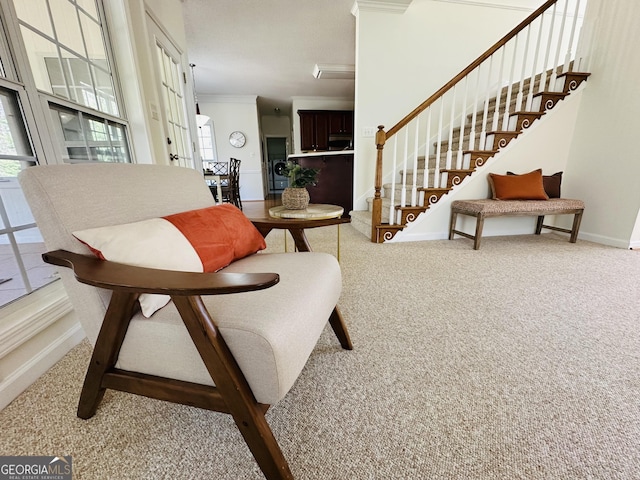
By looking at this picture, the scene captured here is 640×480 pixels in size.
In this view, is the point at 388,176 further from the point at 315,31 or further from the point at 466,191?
the point at 315,31

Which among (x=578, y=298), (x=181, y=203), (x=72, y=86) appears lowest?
(x=578, y=298)

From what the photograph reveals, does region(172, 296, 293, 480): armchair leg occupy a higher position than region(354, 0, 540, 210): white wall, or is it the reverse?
region(354, 0, 540, 210): white wall

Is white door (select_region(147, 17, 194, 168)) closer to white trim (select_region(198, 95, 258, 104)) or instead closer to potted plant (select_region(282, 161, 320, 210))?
potted plant (select_region(282, 161, 320, 210))

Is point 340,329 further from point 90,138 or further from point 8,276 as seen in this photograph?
point 90,138

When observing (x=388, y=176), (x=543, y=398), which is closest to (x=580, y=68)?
(x=388, y=176)

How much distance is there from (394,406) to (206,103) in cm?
709

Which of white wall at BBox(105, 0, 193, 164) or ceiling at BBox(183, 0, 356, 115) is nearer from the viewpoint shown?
white wall at BBox(105, 0, 193, 164)

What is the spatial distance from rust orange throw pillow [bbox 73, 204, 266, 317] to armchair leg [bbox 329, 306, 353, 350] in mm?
454

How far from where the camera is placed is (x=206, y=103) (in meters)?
6.13

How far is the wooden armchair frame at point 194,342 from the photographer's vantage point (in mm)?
511

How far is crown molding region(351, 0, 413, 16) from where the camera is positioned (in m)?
2.86

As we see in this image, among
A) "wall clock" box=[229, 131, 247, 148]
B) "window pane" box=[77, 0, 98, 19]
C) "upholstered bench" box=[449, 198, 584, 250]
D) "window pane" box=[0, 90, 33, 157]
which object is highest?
"window pane" box=[77, 0, 98, 19]

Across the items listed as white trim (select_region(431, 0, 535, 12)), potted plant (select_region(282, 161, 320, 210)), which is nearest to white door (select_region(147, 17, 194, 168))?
potted plant (select_region(282, 161, 320, 210))

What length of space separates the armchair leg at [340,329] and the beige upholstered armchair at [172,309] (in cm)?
19
